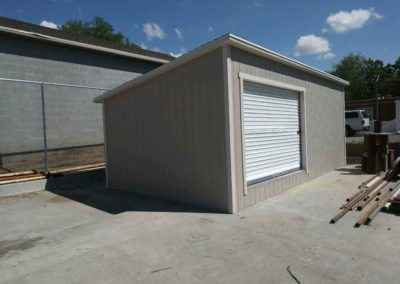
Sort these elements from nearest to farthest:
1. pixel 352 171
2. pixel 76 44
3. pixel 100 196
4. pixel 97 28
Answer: pixel 100 196 → pixel 352 171 → pixel 76 44 → pixel 97 28

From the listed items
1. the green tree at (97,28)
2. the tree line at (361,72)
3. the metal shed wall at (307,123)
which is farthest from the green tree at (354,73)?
the metal shed wall at (307,123)

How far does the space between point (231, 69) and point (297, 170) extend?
3.33m

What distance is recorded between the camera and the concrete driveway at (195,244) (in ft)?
10.1

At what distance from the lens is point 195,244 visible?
12.7 ft

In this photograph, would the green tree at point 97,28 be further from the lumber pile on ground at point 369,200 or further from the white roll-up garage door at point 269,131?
the lumber pile on ground at point 369,200

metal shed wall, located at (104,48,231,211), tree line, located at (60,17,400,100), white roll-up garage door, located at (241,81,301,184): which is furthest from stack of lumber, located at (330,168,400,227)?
tree line, located at (60,17,400,100)

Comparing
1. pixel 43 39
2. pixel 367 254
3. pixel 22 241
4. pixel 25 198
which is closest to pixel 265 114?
pixel 367 254

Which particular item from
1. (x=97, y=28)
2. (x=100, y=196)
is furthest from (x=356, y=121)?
(x=97, y=28)

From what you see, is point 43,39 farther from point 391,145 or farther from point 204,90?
point 391,145

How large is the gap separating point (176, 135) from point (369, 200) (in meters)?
3.54

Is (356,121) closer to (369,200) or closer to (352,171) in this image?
(352,171)

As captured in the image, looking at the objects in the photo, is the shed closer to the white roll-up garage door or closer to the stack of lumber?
A: the white roll-up garage door

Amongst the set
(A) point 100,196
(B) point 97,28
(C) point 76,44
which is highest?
(B) point 97,28

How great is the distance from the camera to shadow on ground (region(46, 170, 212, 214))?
578 cm
